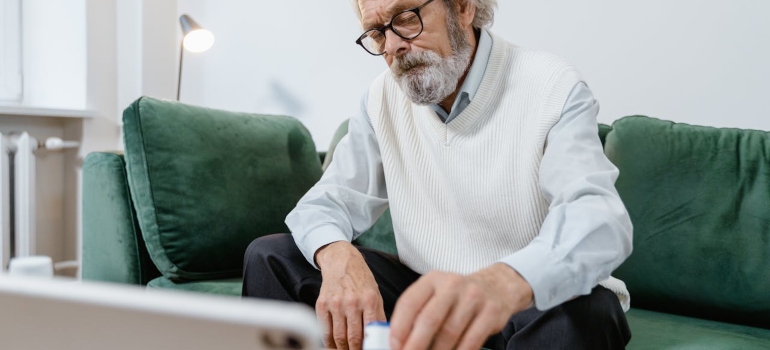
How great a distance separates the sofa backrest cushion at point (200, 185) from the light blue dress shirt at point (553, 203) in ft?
1.09

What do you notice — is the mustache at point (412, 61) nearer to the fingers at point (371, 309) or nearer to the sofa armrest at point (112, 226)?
the fingers at point (371, 309)

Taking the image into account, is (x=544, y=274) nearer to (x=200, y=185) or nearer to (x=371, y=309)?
(x=371, y=309)

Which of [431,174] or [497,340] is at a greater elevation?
[431,174]

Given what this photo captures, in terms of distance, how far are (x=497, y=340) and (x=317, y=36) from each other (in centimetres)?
159

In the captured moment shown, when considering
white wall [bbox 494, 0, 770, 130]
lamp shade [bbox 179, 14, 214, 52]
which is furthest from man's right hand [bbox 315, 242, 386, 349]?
lamp shade [bbox 179, 14, 214, 52]

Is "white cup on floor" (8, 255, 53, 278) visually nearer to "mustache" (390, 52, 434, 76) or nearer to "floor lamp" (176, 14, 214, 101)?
A: "mustache" (390, 52, 434, 76)

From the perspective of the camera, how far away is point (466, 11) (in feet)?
4.48

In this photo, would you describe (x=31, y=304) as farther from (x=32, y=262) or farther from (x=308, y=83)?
(x=308, y=83)

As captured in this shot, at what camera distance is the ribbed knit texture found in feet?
3.85

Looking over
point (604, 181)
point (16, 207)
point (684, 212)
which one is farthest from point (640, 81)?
point (16, 207)

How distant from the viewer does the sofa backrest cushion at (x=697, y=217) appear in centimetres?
136

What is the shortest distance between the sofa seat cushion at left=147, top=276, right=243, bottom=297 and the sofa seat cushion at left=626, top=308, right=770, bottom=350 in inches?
33.2

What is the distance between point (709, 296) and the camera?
1390mm

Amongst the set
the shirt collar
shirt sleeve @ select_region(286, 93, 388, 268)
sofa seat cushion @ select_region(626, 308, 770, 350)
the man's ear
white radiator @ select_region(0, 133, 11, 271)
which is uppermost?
the man's ear
